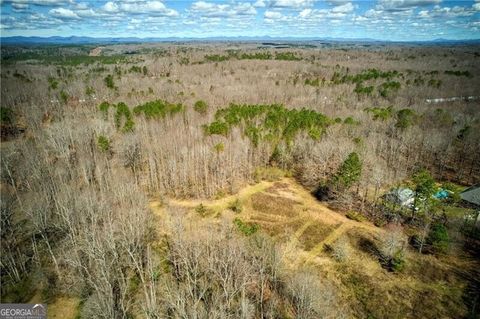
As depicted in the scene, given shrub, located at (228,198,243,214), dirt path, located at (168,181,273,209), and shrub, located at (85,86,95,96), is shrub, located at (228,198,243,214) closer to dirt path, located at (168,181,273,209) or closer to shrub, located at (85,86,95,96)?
dirt path, located at (168,181,273,209)

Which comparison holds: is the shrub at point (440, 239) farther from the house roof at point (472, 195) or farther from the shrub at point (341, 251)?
the house roof at point (472, 195)

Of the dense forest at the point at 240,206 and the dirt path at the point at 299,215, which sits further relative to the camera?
the dirt path at the point at 299,215

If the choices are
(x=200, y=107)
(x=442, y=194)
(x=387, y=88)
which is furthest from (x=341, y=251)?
(x=387, y=88)

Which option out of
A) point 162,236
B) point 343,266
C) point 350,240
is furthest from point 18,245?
point 350,240

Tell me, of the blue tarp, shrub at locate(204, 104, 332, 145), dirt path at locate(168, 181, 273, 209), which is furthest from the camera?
shrub at locate(204, 104, 332, 145)

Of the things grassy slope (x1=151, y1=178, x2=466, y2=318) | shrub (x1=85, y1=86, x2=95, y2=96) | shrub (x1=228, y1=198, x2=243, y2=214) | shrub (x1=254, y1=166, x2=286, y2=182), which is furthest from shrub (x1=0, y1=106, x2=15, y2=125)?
shrub (x1=254, y1=166, x2=286, y2=182)

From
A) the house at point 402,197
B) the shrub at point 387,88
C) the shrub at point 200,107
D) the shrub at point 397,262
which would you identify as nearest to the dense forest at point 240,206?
the shrub at point 397,262

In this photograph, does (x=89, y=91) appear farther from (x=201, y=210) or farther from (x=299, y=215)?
(x=299, y=215)
